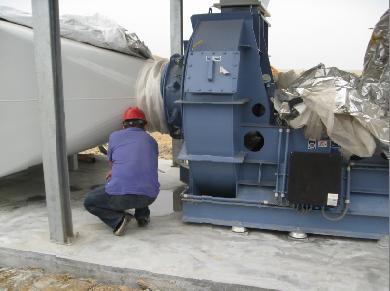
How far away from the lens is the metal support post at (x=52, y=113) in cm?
323

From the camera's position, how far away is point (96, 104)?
4496mm

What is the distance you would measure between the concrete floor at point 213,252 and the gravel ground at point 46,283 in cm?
14

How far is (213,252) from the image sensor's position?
339 centimetres

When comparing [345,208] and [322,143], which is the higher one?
[322,143]

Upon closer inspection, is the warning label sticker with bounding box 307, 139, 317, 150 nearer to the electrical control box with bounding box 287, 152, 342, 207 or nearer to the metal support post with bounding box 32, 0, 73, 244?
the electrical control box with bounding box 287, 152, 342, 207

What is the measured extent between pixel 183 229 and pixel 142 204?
1.51 ft

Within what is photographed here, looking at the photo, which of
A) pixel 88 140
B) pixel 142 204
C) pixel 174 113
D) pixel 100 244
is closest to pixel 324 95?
pixel 174 113

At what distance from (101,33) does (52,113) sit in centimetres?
173

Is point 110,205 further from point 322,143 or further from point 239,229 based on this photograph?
point 322,143

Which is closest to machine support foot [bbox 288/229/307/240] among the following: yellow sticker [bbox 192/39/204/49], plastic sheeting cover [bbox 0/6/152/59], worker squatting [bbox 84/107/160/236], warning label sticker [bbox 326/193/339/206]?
warning label sticker [bbox 326/193/339/206]

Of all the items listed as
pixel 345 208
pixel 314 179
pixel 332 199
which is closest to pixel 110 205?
pixel 314 179

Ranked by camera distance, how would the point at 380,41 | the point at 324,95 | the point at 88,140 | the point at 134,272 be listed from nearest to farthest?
Result: 1. the point at 134,272
2. the point at 324,95
3. the point at 380,41
4. the point at 88,140

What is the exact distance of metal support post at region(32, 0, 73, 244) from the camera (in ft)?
10.6

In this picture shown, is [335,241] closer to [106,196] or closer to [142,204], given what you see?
[142,204]
